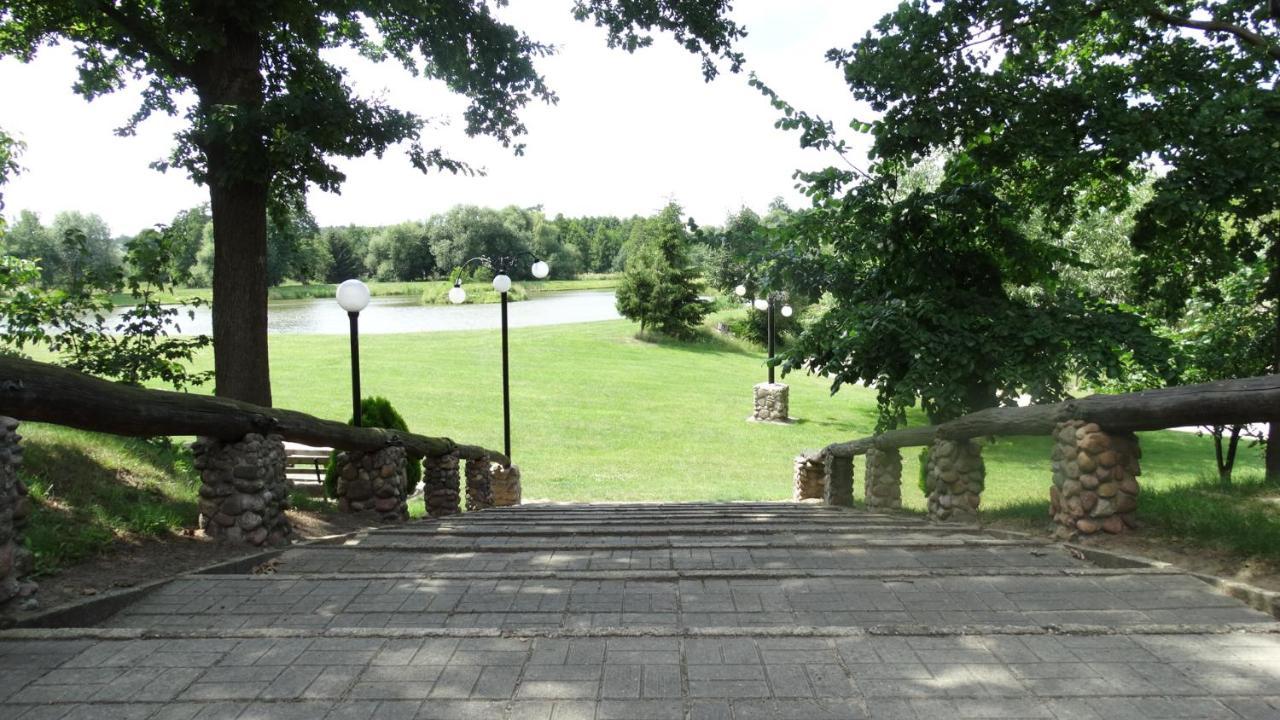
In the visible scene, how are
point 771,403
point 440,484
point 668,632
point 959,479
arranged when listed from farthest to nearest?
point 771,403 → point 440,484 → point 959,479 → point 668,632

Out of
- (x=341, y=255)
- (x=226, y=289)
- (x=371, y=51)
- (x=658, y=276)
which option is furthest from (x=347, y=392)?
(x=341, y=255)

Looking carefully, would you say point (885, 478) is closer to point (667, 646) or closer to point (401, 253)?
point (667, 646)

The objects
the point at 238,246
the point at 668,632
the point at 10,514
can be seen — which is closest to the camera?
the point at 668,632

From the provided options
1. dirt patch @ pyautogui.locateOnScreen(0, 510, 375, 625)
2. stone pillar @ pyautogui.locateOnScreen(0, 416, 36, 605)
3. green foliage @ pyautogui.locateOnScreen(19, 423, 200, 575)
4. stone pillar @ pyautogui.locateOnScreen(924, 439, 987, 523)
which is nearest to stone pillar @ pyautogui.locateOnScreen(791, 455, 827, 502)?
stone pillar @ pyautogui.locateOnScreen(924, 439, 987, 523)

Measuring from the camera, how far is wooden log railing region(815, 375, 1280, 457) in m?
4.21

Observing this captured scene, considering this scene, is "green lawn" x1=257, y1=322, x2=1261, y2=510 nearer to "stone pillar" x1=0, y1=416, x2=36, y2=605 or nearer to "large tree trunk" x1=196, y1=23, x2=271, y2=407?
"large tree trunk" x1=196, y1=23, x2=271, y2=407

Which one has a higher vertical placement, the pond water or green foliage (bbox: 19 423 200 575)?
the pond water

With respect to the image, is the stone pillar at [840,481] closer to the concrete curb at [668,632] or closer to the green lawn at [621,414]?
the green lawn at [621,414]

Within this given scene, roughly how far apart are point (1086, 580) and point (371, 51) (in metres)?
11.1

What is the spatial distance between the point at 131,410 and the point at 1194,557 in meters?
6.19

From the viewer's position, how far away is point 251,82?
25.3ft

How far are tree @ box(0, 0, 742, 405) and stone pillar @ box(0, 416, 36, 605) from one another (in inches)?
157

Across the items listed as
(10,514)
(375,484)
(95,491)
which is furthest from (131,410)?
(375,484)

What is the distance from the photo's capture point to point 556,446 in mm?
18703
